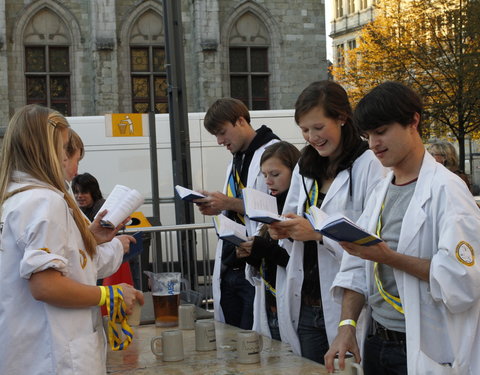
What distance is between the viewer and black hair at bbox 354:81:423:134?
3.15 meters

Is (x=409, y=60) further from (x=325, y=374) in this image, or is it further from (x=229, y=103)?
(x=325, y=374)

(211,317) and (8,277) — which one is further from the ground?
(8,277)

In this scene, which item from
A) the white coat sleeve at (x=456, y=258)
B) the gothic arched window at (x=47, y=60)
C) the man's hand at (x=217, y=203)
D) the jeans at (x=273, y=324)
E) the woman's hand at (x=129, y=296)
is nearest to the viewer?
the white coat sleeve at (x=456, y=258)

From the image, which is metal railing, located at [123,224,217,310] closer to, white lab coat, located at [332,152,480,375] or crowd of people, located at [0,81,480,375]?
crowd of people, located at [0,81,480,375]

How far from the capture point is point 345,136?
4.21 m

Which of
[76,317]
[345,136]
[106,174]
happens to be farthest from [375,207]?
[106,174]

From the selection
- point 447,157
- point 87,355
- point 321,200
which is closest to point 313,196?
point 321,200

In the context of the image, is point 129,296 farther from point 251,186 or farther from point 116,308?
point 251,186

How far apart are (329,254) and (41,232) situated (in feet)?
5.29

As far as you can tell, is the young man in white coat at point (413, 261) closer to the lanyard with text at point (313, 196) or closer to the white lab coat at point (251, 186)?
the lanyard with text at point (313, 196)

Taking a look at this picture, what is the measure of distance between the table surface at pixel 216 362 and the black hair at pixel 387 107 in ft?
3.24

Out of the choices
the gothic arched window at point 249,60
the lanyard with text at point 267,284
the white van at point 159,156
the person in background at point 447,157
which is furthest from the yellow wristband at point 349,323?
the gothic arched window at point 249,60

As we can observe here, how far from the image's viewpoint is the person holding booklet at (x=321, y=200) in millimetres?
4078

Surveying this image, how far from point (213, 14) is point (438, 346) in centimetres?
2586
